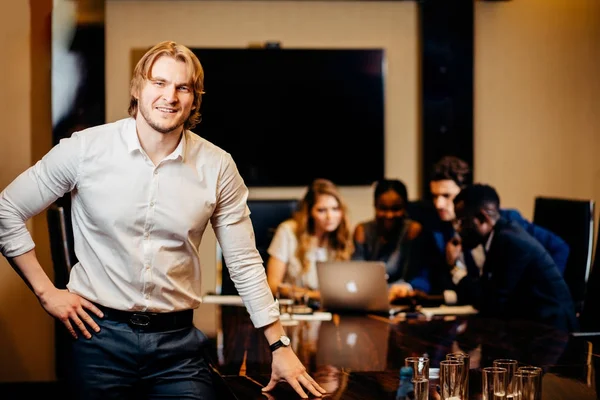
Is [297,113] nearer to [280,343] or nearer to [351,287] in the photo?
[351,287]

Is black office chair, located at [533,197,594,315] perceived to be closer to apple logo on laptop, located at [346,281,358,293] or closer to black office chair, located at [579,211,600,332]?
black office chair, located at [579,211,600,332]

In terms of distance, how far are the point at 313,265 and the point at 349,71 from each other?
2.19 m

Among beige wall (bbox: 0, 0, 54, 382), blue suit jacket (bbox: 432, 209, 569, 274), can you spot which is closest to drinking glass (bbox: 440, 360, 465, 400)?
blue suit jacket (bbox: 432, 209, 569, 274)

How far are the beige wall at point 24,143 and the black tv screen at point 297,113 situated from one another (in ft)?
5.33

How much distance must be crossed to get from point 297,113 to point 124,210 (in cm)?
459

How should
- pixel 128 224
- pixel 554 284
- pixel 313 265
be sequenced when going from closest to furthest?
pixel 128 224 → pixel 554 284 → pixel 313 265

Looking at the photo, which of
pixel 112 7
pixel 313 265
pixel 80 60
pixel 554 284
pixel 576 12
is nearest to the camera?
pixel 554 284

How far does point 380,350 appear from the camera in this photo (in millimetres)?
3318

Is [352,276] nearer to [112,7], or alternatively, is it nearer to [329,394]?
[329,394]

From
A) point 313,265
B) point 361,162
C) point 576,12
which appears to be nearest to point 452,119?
point 361,162

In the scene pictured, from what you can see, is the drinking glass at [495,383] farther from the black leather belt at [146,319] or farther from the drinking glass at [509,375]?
the black leather belt at [146,319]

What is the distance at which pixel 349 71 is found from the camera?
699cm

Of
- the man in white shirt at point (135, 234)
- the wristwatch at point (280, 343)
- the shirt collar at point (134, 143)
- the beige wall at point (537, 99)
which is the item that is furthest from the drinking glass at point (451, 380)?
the beige wall at point (537, 99)

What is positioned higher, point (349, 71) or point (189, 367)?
point (349, 71)
